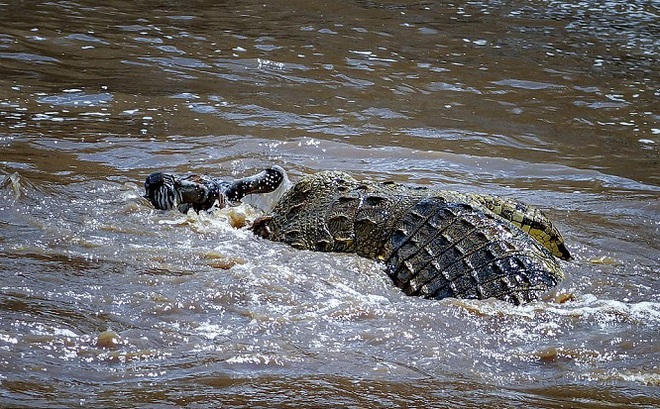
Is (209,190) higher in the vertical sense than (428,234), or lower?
lower

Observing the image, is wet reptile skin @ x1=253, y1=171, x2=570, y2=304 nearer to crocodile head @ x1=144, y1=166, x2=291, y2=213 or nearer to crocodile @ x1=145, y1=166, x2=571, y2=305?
crocodile @ x1=145, y1=166, x2=571, y2=305

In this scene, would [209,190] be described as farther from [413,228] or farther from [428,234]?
[428,234]

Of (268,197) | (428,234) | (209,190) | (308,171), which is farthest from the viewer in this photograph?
(308,171)

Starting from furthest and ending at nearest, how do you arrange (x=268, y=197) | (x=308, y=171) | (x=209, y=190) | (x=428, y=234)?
(x=308, y=171), (x=268, y=197), (x=209, y=190), (x=428, y=234)

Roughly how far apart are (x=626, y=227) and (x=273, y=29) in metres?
6.53

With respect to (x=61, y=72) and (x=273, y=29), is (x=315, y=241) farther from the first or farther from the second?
(x=273, y=29)

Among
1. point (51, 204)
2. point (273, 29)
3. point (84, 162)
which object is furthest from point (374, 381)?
point (273, 29)

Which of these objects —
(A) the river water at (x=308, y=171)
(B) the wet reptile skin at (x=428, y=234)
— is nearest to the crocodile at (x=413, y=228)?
(B) the wet reptile skin at (x=428, y=234)

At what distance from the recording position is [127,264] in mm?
4863

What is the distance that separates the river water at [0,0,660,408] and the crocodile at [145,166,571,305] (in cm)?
11

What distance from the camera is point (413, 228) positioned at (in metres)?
4.79

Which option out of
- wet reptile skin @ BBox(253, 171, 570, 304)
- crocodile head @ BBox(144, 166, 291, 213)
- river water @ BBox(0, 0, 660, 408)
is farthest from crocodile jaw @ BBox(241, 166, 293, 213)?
wet reptile skin @ BBox(253, 171, 570, 304)

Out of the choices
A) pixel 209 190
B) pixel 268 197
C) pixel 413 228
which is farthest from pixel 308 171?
pixel 413 228

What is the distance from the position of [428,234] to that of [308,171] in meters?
2.52
